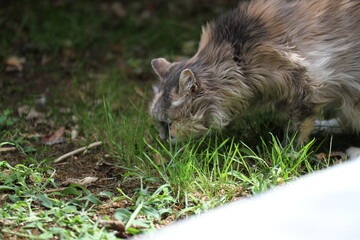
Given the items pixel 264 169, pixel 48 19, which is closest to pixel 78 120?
pixel 264 169

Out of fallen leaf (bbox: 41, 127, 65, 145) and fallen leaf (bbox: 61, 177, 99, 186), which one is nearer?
fallen leaf (bbox: 61, 177, 99, 186)

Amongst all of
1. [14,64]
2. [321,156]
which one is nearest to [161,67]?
[321,156]

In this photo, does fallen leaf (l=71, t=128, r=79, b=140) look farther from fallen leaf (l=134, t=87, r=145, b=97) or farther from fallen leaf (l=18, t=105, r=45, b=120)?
fallen leaf (l=134, t=87, r=145, b=97)

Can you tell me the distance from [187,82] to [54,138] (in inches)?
52.3

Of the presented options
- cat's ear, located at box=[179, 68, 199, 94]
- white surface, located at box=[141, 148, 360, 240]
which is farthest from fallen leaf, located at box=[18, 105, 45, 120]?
white surface, located at box=[141, 148, 360, 240]

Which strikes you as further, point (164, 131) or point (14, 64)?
point (14, 64)

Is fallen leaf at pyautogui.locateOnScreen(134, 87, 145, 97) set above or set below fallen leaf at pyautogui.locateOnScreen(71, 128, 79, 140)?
above

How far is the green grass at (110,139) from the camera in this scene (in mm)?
3072

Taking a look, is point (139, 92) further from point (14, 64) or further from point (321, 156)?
point (321, 156)

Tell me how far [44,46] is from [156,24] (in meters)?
1.55

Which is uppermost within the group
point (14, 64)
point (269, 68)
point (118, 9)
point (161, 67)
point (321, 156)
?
point (118, 9)

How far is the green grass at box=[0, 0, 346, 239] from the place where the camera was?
10.1 feet

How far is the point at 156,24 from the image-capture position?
7039 mm

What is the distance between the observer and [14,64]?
579 cm
